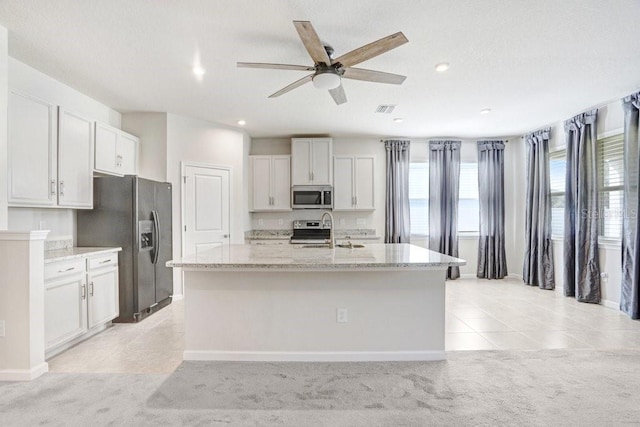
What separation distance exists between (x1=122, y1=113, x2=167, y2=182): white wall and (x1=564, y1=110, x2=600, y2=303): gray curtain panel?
5823mm

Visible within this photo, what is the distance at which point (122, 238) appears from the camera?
12.6ft

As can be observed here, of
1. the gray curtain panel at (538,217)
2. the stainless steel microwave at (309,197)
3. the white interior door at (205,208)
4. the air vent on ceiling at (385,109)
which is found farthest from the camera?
the stainless steel microwave at (309,197)

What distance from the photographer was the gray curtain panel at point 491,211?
6.13 m

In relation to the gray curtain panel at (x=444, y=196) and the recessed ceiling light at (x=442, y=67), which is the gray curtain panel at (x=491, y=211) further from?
the recessed ceiling light at (x=442, y=67)

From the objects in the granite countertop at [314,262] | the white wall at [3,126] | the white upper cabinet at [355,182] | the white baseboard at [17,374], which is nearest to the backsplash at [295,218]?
the white upper cabinet at [355,182]

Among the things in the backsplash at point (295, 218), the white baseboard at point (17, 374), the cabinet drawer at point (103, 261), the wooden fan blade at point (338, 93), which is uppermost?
the wooden fan blade at point (338, 93)

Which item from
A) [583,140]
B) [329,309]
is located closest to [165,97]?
[329,309]

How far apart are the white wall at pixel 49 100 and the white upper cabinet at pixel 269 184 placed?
249cm

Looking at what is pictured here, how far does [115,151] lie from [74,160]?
2.33ft

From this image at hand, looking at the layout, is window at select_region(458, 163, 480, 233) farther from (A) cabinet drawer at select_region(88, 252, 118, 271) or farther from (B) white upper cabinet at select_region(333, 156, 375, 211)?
(A) cabinet drawer at select_region(88, 252, 118, 271)

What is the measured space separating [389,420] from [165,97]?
413 centimetres

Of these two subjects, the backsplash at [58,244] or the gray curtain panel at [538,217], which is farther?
the gray curtain panel at [538,217]

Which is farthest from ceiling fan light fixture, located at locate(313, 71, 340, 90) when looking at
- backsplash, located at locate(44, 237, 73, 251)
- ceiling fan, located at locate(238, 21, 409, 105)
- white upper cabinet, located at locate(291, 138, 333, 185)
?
backsplash, located at locate(44, 237, 73, 251)

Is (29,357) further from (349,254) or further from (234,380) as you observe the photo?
(349,254)
